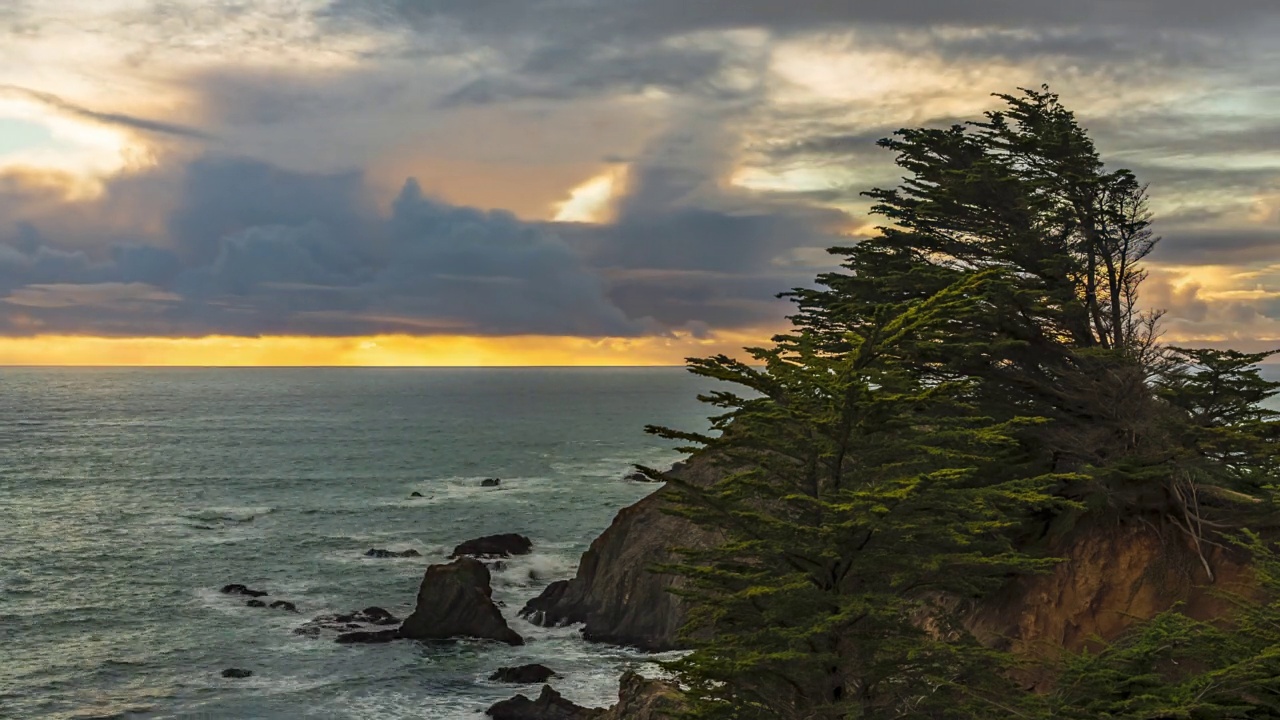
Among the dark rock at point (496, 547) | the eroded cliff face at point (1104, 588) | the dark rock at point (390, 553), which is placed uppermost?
the eroded cliff face at point (1104, 588)

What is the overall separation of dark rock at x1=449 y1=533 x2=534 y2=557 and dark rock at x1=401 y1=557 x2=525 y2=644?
17.6 metres

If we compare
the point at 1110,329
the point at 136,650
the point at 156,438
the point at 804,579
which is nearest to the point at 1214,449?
the point at 1110,329

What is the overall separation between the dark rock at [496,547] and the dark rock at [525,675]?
2383 cm

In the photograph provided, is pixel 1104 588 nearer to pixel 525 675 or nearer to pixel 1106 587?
pixel 1106 587

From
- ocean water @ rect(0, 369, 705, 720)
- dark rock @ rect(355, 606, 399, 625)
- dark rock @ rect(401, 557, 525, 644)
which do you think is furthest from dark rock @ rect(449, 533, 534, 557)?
dark rock @ rect(401, 557, 525, 644)

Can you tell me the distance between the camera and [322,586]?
59.2 meters

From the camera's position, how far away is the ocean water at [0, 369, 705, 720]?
41375 millimetres

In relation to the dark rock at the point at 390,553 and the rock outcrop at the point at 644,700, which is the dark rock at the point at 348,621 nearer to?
the dark rock at the point at 390,553

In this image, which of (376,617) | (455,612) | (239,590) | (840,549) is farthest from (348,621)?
(840,549)

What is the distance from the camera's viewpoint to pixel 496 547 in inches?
2650

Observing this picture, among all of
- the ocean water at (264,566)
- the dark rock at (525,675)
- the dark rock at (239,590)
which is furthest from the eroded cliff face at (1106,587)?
the dark rock at (239,590)

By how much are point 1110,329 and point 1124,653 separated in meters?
14.5

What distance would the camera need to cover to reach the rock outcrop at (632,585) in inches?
1811

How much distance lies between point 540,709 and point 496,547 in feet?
104
